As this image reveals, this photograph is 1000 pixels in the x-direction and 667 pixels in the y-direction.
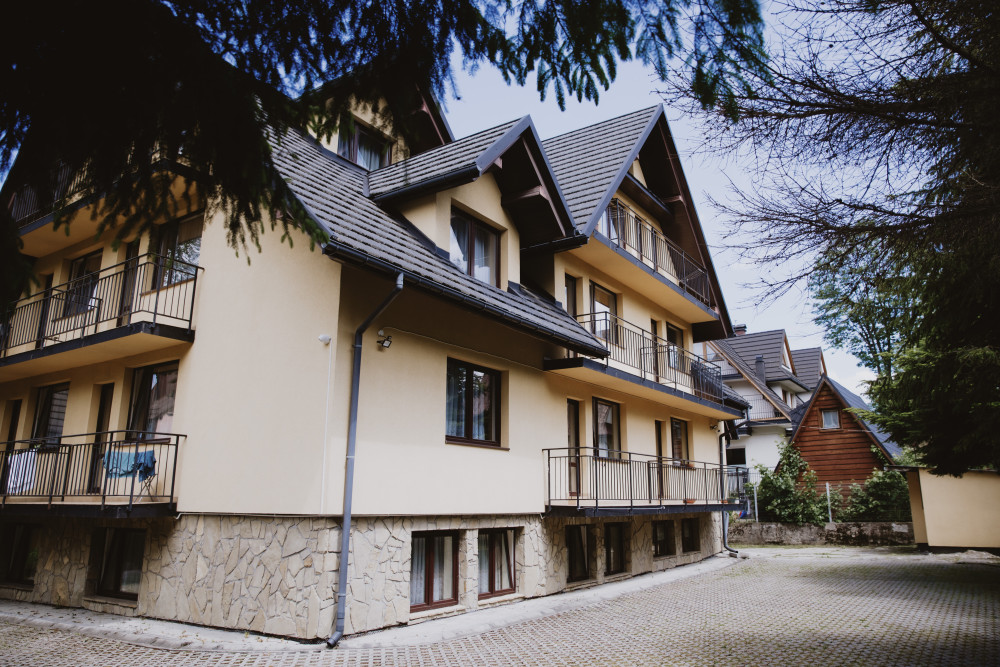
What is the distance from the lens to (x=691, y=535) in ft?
65.8

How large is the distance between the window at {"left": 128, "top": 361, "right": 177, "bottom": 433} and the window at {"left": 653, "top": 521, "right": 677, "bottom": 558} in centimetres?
1177

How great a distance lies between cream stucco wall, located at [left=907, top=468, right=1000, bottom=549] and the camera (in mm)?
21359

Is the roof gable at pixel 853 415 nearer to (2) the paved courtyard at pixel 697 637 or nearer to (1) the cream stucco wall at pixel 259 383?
(2) the paved courtyard at pixel 697 637

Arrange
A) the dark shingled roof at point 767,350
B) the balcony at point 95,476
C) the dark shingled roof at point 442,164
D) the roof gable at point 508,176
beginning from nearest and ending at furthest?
the balcony at point 95,476
the dark shingled roof at point 442,164
the roof gable at point 508,176
the dark shingled roof at point 767,350

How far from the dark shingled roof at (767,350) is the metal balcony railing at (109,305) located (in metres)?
32.1

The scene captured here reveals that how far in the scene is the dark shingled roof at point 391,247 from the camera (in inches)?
374

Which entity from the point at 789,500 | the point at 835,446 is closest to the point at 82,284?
the point at 789,500

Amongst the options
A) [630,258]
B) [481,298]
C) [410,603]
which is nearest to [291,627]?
[410,603]

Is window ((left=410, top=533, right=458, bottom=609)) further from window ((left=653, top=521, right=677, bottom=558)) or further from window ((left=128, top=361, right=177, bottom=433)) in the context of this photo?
window ((left=653, top=521, right=677, bottom=558))

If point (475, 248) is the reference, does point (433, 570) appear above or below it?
below

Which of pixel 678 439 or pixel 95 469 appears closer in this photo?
pixel 95 469

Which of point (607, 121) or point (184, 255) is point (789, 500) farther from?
point (184, 255)

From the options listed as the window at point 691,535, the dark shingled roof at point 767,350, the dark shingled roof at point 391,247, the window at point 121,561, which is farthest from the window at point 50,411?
the dark shingled roof at point 767,350

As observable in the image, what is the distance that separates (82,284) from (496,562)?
10040 mm
